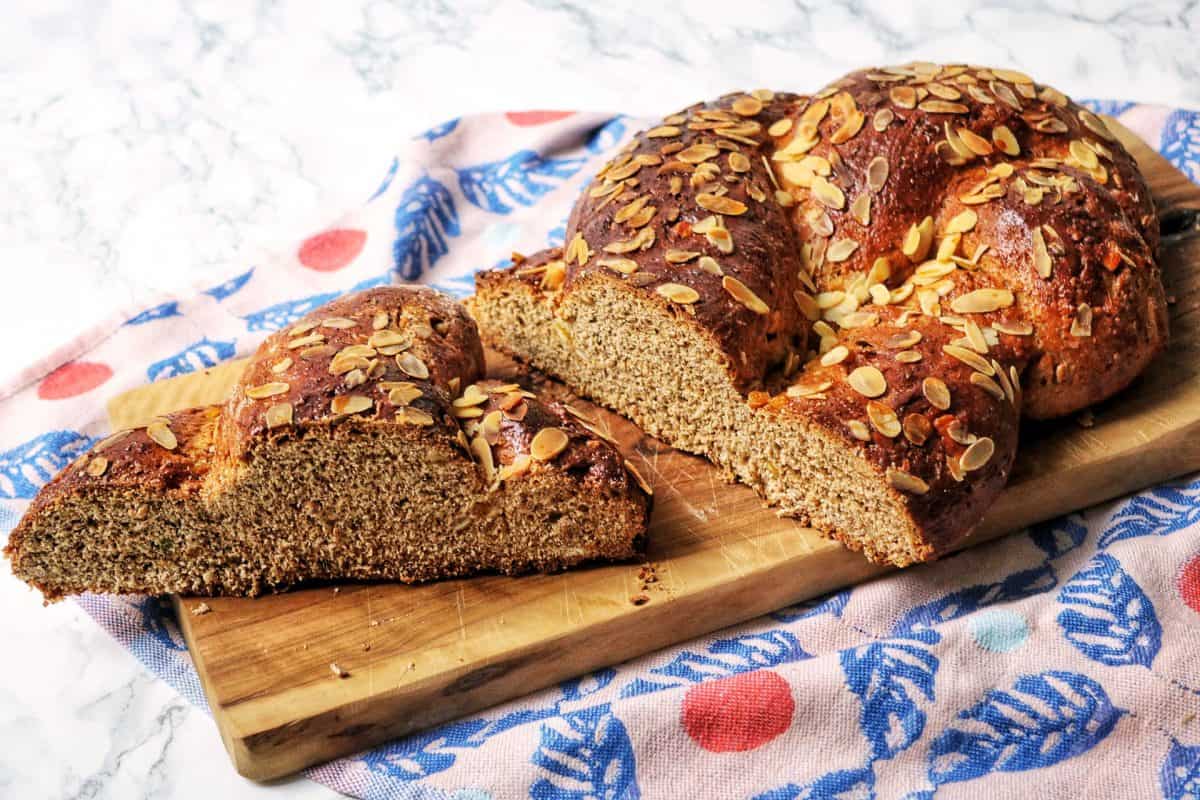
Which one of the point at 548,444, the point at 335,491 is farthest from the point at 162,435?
the point at 548,444

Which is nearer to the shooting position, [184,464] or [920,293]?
[184,464]

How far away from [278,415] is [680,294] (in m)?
1.11

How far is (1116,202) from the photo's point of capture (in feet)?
13.0

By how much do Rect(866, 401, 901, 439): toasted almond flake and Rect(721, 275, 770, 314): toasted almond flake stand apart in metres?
0.44

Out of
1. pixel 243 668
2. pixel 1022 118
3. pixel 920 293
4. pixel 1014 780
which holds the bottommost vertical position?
pixel 1014 780

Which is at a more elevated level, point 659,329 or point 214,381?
point 659,329

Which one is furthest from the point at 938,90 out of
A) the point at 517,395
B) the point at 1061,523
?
the point at 517,395

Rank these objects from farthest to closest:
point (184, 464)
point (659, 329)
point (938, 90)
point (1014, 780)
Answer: point (938, 90) → point (659, 329) → point (184, 464) → point (1014, 780)

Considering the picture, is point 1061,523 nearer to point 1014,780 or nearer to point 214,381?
point 1014,780

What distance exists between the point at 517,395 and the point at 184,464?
875 mm

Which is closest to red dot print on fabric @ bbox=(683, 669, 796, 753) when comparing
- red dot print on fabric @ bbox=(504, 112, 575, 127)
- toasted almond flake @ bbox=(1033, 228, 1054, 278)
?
toasted almond flake @ bbox=(1033, 228, 1054, 278)

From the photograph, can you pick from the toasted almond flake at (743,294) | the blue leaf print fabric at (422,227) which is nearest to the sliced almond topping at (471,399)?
the toasted almond flake at (743,294)

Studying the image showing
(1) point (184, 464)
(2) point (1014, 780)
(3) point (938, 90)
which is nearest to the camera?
(2) point (1014, 780)

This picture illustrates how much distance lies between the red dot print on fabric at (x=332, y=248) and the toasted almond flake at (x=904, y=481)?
246 cm
